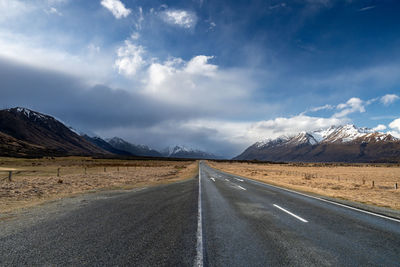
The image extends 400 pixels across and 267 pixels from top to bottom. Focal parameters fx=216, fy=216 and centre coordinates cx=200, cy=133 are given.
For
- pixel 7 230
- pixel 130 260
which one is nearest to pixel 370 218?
pixel 130 260

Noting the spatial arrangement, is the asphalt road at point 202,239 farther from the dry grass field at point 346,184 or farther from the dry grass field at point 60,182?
the dry grass field at point 346,184

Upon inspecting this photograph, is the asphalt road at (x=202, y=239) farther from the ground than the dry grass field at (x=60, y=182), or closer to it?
farther from the ground

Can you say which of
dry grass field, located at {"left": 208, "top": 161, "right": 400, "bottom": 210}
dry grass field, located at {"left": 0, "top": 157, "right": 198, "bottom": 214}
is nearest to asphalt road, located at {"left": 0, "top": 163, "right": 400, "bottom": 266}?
dry grass field, located at {"left": 0, "top": 157, "right": 198, "bottom": 214}

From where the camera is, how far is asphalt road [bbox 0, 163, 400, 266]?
4.70m

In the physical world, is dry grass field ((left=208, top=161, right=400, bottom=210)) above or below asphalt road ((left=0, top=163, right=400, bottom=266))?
below

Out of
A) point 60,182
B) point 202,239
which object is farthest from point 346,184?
point 60,182

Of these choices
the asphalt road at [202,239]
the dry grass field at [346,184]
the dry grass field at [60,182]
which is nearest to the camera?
the asphalt road at [202,239]

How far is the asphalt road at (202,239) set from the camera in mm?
4703

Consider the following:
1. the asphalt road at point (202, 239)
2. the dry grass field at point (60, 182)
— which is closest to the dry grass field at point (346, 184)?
the asphalt road at point (202, 239)

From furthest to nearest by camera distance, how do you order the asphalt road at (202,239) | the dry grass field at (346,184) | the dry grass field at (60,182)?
the dry grass field at (346,184) < the dry grass field at (60,182) < the asphalt road at (202,239)

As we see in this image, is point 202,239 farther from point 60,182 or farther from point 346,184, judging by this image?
point 346,184

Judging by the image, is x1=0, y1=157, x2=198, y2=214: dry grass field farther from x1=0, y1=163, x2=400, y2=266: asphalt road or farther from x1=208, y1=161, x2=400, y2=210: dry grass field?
x1=208, y1=161, x2=400, y2=210: dry grass field

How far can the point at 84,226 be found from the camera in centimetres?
727

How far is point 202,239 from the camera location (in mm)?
5965
